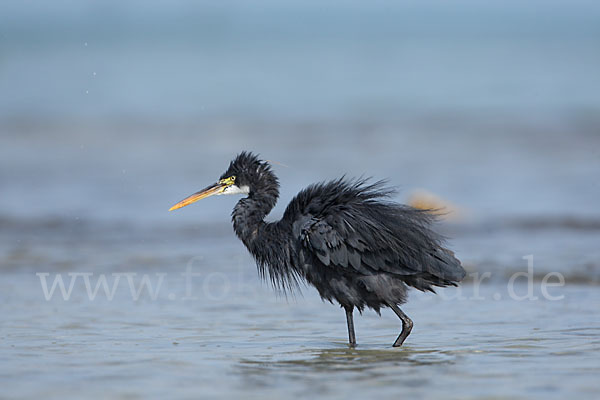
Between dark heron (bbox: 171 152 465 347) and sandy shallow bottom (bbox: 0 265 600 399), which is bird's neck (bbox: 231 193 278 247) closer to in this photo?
dark heron (bbox: 171 152 465 347)

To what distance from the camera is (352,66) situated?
4638 cm

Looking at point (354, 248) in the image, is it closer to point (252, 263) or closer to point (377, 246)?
point (377, 246)

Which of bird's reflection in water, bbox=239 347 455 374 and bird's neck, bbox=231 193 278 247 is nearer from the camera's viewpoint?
bird's reflection in water, bbox=239 347 455 374

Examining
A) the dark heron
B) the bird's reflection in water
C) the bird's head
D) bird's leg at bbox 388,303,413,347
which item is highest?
the bird's head

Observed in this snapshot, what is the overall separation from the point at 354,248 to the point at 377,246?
17 centimetres

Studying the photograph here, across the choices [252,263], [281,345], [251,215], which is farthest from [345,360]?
[252,263]

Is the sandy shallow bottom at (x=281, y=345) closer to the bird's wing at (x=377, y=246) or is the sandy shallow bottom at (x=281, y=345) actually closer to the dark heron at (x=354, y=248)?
the dark heron at (x=354, y=248)

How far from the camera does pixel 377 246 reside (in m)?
6.61

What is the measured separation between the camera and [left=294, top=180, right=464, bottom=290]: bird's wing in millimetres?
6582

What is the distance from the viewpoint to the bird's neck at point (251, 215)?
7090mm

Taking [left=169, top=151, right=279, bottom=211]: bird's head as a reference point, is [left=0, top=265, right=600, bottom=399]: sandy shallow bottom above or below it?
below

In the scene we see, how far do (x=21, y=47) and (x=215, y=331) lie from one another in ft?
207

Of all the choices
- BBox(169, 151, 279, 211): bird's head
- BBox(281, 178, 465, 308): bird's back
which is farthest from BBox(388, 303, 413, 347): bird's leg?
BBox(169, 151, 279, 211): bird's head

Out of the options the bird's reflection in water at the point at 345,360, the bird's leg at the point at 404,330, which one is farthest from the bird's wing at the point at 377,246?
the bird's reflection in water at the point at 345,360
